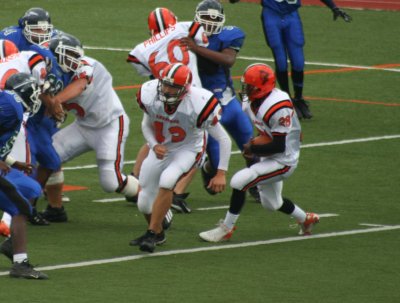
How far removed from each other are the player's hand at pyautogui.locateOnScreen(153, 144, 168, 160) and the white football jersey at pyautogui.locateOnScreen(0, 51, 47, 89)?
1166 millimetres

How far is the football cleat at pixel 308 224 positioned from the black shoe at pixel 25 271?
2.63 metres

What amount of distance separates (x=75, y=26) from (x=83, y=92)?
12106 mm

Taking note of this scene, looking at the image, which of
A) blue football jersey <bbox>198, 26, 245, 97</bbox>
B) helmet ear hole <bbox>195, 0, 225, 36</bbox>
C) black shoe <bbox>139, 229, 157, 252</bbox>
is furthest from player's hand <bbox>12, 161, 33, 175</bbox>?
helmet ear hole <bbox>195, 0, 225, 36</bbox>

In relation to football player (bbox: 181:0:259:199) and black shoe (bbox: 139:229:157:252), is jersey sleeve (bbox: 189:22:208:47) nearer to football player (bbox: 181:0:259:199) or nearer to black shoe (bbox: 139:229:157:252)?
football player (bbox: 181:0:259:199)

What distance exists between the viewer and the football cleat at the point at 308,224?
11192 millimetres

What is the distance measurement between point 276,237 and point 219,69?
2.40m

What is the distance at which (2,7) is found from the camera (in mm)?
25797

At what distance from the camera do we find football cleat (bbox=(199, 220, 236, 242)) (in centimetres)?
1094

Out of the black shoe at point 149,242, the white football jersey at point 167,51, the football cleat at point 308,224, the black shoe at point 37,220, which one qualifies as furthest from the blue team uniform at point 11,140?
the white football jersey at point 167,51

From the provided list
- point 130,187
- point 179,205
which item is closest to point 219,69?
point 179,205

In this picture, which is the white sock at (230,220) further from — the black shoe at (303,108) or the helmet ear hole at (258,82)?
the black shoe at (303,108)

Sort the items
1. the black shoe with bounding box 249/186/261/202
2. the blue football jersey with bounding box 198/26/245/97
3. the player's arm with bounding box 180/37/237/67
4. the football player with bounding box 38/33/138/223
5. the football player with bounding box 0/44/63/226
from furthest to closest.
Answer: the blue football jersey with bounding box 198/26/245/97 → the black shoe with bounding box 249/186/261/202 → the player's arm with bounding box 180/37/237/67 → the football player with bounding box 38/33/138/223 → the football player with bounding box 0/44/63/226

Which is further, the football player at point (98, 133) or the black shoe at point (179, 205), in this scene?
the black shoe at point (179, 205)

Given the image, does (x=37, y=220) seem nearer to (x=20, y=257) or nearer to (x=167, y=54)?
(x=167, y=54)
